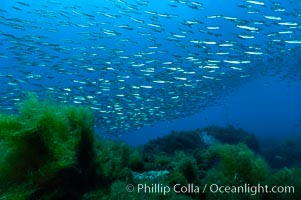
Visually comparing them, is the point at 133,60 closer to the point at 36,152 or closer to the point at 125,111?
the point at 125,111

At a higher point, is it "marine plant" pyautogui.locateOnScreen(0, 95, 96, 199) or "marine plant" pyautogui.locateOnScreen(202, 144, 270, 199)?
"marine plant" pyautogui.locateOnScreen(0, 95, 96, 199)

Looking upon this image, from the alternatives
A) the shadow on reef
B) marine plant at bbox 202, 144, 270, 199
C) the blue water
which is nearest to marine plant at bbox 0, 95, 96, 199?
the shadow on reef

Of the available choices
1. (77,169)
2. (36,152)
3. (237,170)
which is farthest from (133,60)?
(36,152)

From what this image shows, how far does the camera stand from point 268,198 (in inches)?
218

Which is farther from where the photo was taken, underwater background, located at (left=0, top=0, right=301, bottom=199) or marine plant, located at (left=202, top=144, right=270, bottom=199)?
marine plant, located at (left=202, top=144, right=270, bottom=199)

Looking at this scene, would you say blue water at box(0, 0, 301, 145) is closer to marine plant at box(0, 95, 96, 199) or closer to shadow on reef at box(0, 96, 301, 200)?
shadow on reef at box(0, 96, 301, 200)

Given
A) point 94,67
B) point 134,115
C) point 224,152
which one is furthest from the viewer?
point 134,115

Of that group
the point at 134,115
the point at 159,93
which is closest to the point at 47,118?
the point at 134,115

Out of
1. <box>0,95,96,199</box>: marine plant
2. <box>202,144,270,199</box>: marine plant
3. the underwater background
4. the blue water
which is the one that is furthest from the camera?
the blue water

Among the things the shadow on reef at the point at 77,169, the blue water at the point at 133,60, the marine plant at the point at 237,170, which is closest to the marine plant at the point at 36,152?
the shadow on reef at the point at 77,169

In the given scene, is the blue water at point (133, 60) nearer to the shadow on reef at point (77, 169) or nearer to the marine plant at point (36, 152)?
the shadow on reef at point (77, 169)

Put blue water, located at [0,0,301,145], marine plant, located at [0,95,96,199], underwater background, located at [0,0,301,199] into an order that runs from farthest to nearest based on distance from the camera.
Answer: blue water, located at [0,0,301,145]
underwater background, located at [0,0,301,199]
marine plant, located at [0,95,96,199]

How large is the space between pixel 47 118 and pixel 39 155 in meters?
0.56

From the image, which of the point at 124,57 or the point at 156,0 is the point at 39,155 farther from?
the point at 156,0
